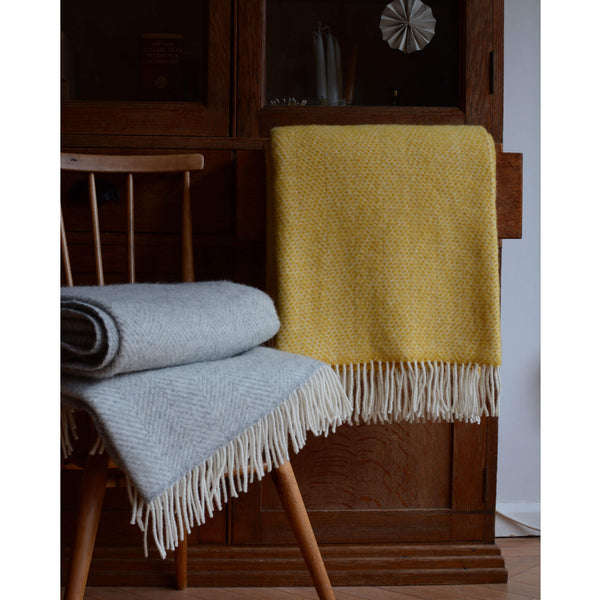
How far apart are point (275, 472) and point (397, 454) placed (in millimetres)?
381

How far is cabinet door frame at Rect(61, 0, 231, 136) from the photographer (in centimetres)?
110

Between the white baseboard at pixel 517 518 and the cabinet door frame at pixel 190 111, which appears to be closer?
the cabinet door frame at pixel 190 111

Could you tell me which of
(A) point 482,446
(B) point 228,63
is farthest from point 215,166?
(A) point 482,446

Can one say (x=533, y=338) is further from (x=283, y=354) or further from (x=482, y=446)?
(x=283, y=354)

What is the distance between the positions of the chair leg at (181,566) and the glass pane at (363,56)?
2.58 feet

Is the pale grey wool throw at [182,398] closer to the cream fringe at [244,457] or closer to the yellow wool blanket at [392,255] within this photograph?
the cream fringe at [244,457]

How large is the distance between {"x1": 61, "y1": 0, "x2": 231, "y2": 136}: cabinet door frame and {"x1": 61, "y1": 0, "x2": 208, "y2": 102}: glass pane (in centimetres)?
3

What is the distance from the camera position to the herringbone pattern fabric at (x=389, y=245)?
0.92m

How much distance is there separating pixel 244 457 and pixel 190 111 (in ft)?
2.21

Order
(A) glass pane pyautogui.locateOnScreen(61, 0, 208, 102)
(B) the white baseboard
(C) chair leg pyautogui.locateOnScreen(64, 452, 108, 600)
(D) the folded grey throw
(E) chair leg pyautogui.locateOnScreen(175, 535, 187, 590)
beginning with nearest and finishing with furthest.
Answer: (D) the folded grey throw → (C) chair leg pyautogui.locateOnScreen(64, 452, 108, 600) → (E) chair leg pyautogui.locateOnScreen(175, 535, 187, 590) → (A) glass pane pyautogui.locateOnScreen(61, 0, 208, 102) → (B) the white baseboard

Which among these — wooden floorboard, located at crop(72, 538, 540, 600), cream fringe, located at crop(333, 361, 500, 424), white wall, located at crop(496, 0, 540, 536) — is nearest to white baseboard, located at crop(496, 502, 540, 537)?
white wall, located at crop(496, 0, 540, 536)

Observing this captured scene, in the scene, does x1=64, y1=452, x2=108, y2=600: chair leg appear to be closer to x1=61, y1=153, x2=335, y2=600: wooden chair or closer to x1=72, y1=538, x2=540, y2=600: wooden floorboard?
x1=61, y1=153, x2=335, y2=600: wooden chair

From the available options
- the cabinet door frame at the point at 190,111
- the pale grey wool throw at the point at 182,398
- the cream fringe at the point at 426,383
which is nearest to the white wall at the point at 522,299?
the cream fringe at the point at 426,383
